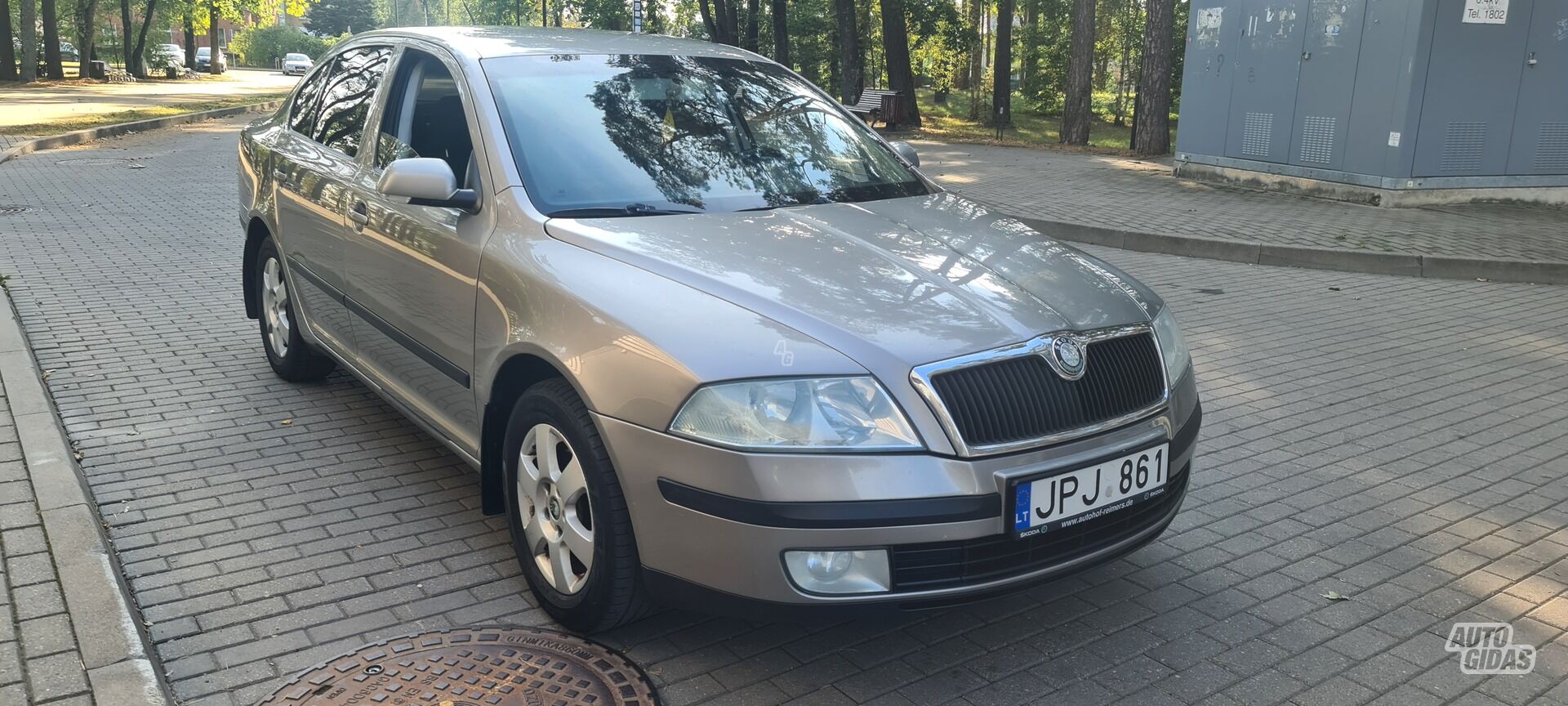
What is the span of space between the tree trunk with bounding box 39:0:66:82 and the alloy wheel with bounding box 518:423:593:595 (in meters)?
41.1

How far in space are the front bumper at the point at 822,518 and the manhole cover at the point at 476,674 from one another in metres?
0.30

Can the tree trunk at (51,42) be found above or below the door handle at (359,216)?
above

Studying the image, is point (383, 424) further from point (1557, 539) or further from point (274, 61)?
point (274, 61)

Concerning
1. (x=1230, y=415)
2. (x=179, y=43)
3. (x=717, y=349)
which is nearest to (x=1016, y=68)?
(x=1230, y=415)

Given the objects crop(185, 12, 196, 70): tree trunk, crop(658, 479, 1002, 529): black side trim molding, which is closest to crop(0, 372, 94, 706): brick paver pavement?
crop(658, 479, 1002, 529): black side trim molding

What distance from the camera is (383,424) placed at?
5363mm

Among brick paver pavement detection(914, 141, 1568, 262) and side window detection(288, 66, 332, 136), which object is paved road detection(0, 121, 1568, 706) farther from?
brick paver pavement detection(914, 141, 1568, 262)

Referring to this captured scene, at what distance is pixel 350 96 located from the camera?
510 cm

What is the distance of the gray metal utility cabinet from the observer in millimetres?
12430

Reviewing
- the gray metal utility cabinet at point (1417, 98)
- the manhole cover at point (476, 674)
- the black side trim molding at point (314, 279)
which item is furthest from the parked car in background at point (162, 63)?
the manhole cover at point (476, 674)

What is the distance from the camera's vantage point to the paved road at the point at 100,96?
79.4 ft

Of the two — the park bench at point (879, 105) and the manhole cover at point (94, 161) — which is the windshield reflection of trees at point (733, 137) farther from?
the park bench at point (879, 105)

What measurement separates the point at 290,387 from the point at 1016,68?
4172cm

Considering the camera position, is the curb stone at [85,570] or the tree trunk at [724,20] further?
the tree trunk at [724,20]
